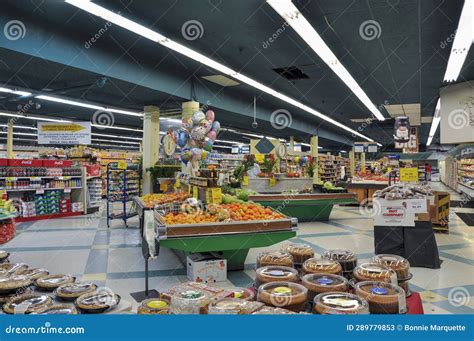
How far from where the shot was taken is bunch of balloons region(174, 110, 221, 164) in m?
5.96

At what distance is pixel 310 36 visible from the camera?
6371 millimetres

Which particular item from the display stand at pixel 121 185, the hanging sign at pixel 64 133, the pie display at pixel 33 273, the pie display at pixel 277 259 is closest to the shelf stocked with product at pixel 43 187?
the display stand at pixel 121 185

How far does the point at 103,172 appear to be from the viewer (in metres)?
17.0

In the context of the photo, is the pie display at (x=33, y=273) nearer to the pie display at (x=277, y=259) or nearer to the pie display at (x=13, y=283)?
the pie display at (x=13, y=283)

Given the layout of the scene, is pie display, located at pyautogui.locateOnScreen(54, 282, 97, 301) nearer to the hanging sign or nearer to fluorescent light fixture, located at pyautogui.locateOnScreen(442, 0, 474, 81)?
fluorescent light fixture, located at pyautogui.locateOnScreen(442, 0, 474, 81)

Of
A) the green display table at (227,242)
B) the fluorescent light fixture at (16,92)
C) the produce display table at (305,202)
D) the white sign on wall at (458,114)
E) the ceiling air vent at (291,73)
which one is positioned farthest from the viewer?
the fluorescent light fixture at (16,92)

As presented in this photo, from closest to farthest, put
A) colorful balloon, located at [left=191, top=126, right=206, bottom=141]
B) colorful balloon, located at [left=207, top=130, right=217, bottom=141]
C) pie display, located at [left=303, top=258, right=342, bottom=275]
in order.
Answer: pie display, located at [left=303, top=258, right=342, bottom=275] < colorful balloon, located at [left=191, top=126, right=206, bottom=141] < colorful balloon, located at [left=207, top=130, right=217, bottom=141]

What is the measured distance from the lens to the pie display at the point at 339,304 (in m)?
1.42

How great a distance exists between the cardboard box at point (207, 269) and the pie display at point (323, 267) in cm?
252

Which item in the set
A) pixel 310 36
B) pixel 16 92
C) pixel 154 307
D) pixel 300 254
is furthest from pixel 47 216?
pixel 154 307

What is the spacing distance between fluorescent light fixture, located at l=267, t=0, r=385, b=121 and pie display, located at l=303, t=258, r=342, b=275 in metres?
4.09

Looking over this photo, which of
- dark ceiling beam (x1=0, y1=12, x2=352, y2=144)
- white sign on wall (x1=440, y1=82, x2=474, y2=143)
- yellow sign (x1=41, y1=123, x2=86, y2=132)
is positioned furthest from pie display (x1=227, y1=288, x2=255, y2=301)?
yellow sign (x1=41, y1=123, x2=86, y2=132)

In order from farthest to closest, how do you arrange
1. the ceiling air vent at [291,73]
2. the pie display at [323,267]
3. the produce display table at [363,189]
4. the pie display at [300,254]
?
the produce display table at [363,189] < the ceiling air vent at [291,73] < the pie display at [300,254] < the pie display at [323,267]

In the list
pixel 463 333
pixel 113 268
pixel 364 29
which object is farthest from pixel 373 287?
pixel 364 29
